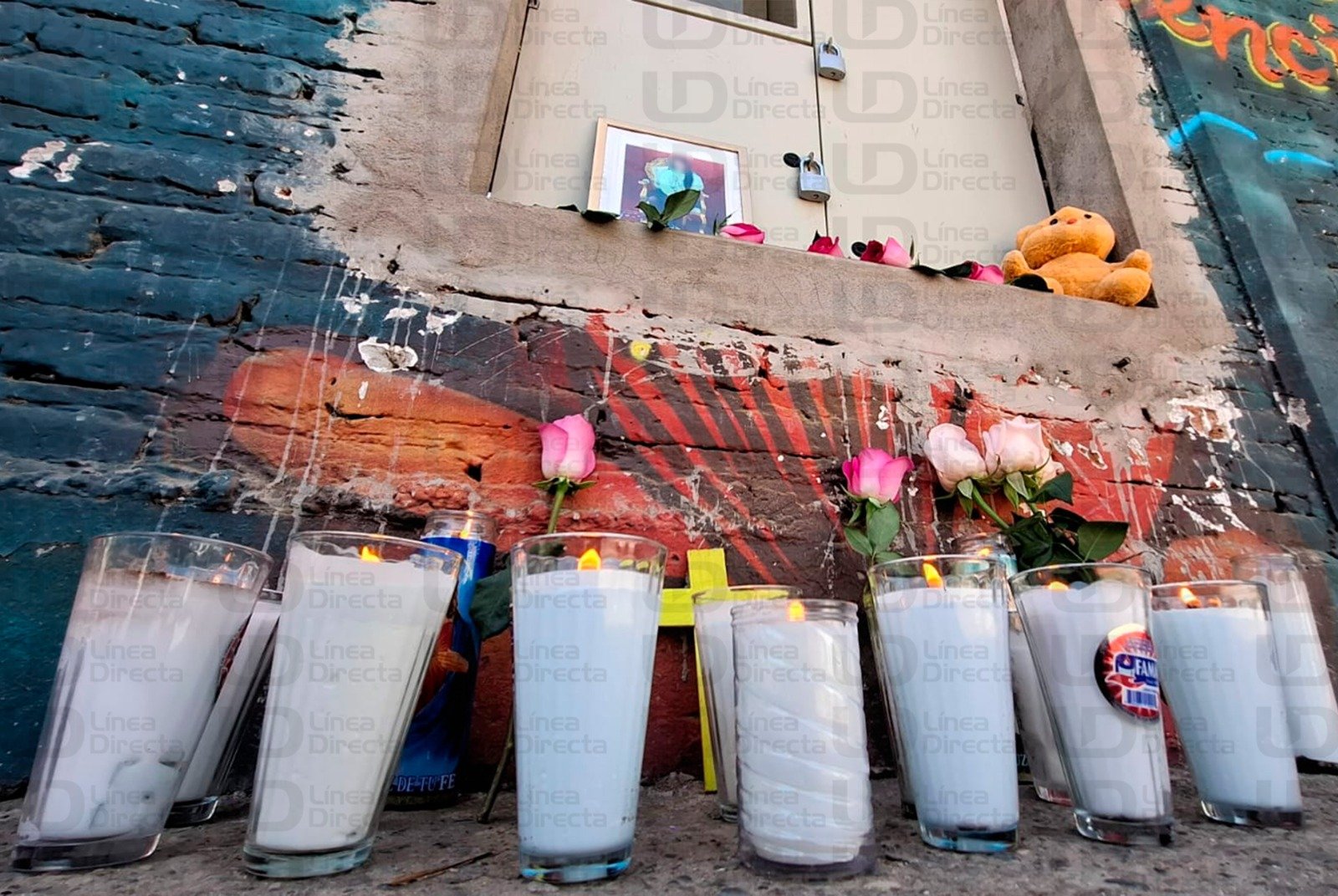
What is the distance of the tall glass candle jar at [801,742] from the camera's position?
59 cm

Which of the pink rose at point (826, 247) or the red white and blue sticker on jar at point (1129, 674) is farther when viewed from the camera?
the pink rose at point (826, 247)

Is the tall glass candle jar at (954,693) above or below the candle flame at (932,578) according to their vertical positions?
below

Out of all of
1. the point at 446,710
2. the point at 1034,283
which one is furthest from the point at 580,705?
the point at 1034,283

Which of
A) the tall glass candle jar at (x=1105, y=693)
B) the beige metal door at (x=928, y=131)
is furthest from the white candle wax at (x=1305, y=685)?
the beige metal door at (x=928, y=131)

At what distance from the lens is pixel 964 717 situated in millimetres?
684

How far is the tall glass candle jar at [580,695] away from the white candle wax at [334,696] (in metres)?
0.11

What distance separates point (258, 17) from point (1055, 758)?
193cm

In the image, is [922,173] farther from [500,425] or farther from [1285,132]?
[500,425]

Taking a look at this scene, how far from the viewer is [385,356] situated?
1.18 m

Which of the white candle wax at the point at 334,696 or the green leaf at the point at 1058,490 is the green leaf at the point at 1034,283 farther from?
the white candle wax at the point at 334,696

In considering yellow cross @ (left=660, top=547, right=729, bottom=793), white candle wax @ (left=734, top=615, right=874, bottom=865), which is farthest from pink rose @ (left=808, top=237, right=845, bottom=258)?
white candle wax @ (left=734, top=615, right=874, bottom=865)

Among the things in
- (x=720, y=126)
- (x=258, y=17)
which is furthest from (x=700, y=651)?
(x=720, y=126)

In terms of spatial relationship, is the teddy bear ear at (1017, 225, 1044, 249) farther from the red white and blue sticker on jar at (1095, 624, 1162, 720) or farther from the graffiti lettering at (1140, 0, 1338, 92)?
the red white and blue sticker on jar at (1095, 624, 1162, 720)

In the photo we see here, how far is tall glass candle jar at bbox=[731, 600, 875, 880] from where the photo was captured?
59 centimetres
